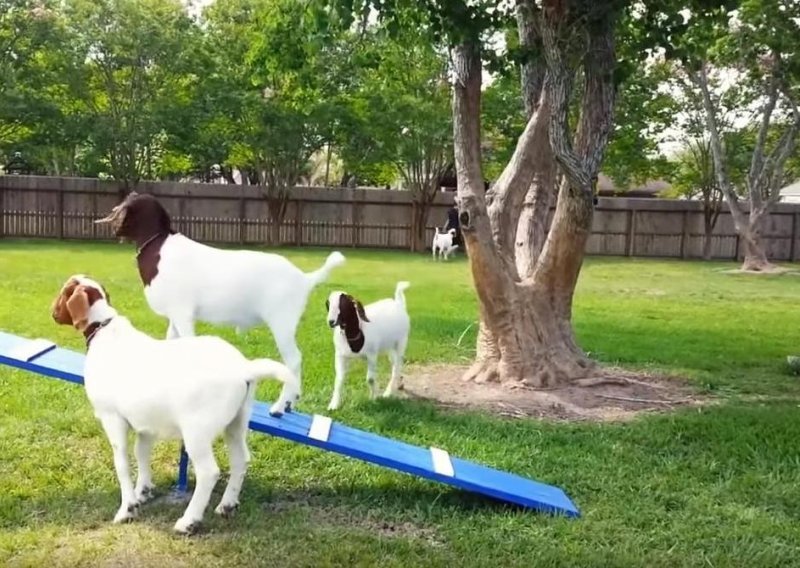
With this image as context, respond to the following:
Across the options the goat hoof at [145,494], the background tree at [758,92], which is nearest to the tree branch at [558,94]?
the goat hoof at [145,494]

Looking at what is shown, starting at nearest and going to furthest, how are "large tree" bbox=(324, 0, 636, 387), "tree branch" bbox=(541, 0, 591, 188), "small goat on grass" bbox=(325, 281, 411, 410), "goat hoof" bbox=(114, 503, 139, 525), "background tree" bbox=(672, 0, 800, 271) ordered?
"goat hoof" bbox=(114, 503, 139, 525), "small goat on grass" bbox=(325, 281, 411, 410), "tree branch" bbox=(541, 0, 591, 188), "large tree" bbox=(324, 0, 636, 387), "background tree" bbox=(672, 0, 800, 271)

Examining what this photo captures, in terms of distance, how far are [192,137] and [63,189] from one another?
386 cm

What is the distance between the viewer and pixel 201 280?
16.5 ft

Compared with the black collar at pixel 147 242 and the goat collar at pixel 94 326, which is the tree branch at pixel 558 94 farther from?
the goat collar at pixel 94 326

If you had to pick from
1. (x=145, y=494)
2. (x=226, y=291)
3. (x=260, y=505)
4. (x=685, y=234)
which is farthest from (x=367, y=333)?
(x=685, y=234)

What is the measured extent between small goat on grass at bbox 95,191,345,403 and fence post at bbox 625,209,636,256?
23806mm

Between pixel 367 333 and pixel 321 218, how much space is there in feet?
63.9

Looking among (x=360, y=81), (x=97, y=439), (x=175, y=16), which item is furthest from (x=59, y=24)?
(x=97, y=439)

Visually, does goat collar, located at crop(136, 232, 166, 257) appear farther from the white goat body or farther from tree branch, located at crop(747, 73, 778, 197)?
tree branch, located at crop(747, 73, 778, 197)

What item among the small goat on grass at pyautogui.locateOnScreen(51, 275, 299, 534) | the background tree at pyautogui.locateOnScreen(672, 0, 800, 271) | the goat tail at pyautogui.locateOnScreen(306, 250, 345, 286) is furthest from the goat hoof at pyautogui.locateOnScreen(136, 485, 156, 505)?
the background tree at pyautogui.locateOnScreen(672, 0, 800, 271)

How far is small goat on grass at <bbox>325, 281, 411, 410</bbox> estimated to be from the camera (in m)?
6.39

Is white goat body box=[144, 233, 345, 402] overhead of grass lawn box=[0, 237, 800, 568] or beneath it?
overhead

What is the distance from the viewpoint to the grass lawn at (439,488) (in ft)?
13.6

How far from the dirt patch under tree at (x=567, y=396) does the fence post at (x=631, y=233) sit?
20117mm
